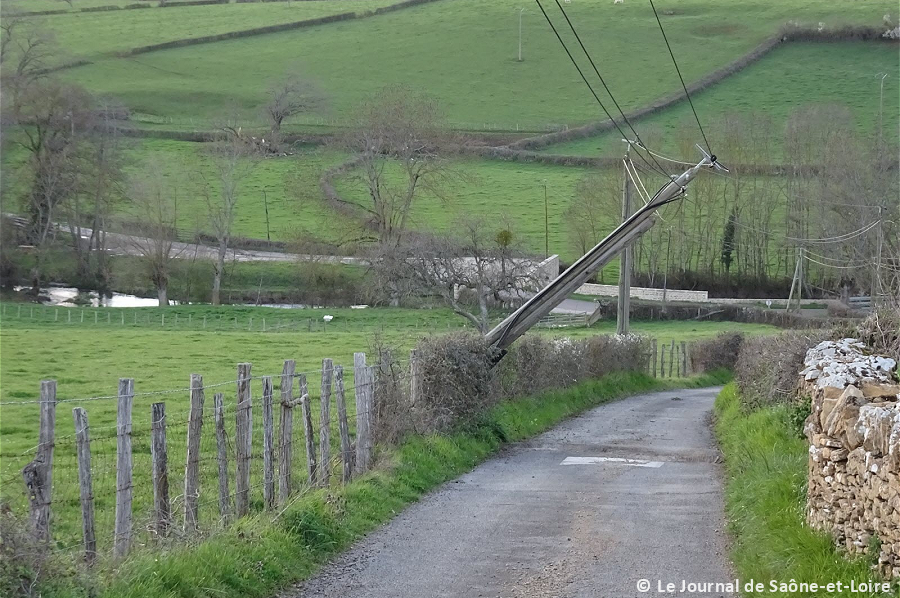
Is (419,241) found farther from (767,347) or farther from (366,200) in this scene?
(767,347)

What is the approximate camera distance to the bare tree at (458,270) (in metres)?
47.2

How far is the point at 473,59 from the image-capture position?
367 feet

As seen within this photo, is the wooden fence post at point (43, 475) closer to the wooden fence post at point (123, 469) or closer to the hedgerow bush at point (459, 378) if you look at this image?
the wooden fence post at point (123, 469)

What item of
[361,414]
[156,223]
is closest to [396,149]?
[156,223]

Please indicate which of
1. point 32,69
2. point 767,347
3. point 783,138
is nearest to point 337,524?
point 767,347

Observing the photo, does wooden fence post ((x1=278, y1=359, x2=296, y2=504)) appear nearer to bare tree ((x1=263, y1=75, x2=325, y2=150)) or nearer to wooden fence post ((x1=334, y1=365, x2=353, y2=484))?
wooden fence post ((x1=334, y1=365, x2=353, y2=484))

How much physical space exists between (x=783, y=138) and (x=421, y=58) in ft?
139

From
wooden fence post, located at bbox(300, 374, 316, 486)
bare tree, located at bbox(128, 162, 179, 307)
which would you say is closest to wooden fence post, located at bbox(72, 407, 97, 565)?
wooden fence post, located at bbox(300, 374, 316, 486)

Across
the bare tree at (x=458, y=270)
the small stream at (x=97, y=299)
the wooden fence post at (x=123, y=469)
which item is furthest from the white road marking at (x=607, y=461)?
the small stream at (x=97, y=299)

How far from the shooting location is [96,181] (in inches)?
2408

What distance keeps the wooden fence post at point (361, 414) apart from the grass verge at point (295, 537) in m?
0.33

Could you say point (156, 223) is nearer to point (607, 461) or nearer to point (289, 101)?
point (289, 101)

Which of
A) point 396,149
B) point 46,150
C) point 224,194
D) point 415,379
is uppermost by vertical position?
point 396,149

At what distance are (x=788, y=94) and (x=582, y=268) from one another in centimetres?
8305
